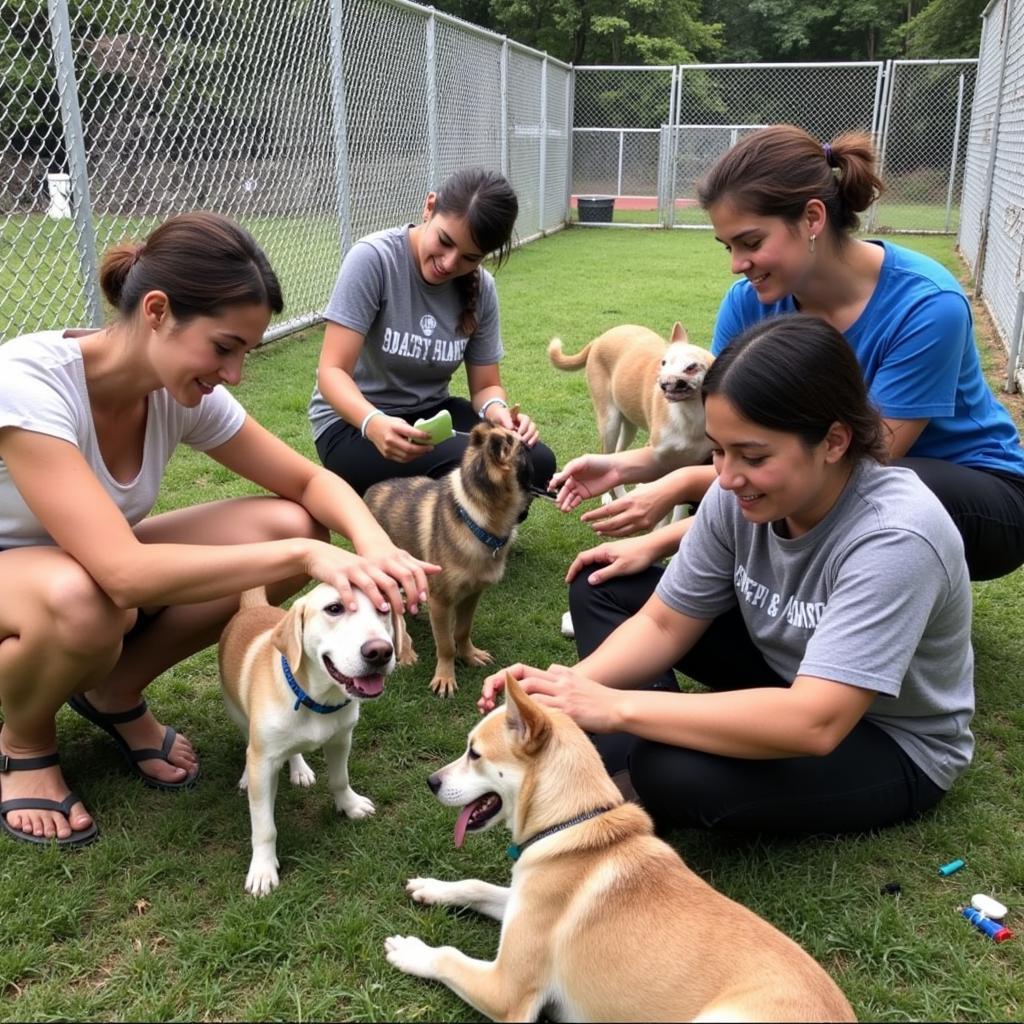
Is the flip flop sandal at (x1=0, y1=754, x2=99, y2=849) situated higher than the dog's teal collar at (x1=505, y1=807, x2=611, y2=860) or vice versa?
the dog's teal collar at (x1=505, y1=807, x2=611, y2=860)

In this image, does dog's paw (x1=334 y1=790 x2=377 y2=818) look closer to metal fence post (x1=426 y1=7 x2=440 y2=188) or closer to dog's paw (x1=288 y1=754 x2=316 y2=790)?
dog's paw (x1=288 y1=754 x2=316 y2=790)

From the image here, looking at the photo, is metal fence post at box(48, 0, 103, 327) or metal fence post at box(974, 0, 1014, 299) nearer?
metal fence post at box(48, 0, 103, 327)

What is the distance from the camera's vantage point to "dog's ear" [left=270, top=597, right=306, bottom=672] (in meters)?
2.44

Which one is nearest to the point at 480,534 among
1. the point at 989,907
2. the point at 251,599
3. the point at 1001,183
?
the point at 251,599

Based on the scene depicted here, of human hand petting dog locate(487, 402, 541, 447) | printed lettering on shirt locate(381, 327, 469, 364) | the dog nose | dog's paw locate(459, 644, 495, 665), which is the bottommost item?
dog's paw locate(459, 644, 495, 665)

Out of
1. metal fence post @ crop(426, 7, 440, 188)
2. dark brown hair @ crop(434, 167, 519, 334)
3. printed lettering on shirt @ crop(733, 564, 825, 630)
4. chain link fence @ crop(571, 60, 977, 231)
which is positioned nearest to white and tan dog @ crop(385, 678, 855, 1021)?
printed lettering on shirt @ crop(733, 564, 825, 630)

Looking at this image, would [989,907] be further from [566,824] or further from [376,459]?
[376,459]

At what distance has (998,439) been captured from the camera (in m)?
3.29

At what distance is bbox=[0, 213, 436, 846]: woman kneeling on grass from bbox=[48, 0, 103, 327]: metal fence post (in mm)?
2972

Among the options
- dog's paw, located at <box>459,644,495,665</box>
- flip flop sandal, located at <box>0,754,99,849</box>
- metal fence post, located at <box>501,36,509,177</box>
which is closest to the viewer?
flip flop sandal, located at <box>0,754,99,849</box>

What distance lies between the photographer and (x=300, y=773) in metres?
3.06

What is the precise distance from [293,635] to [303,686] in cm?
17

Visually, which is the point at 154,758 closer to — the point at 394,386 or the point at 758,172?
the point at 394,386

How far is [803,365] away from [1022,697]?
7.15 feet
